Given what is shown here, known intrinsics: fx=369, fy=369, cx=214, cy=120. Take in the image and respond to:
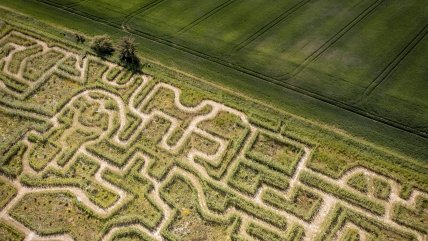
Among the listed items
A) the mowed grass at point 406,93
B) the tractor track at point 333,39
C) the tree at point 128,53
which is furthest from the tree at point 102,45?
the mowed grass at point 406,93

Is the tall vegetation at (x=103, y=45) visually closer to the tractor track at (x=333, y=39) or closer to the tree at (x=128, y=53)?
the tree at (x=128, y=53)

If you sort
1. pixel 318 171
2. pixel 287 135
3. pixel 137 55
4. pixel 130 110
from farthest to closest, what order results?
1. pixel 137 55
2. pixel 130 110
3. pixel 287 135
4. pixel 318 171

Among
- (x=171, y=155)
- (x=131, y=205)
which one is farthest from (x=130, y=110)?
(x=131, y=205)

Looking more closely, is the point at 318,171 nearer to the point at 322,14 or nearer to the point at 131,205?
the point at 131,205

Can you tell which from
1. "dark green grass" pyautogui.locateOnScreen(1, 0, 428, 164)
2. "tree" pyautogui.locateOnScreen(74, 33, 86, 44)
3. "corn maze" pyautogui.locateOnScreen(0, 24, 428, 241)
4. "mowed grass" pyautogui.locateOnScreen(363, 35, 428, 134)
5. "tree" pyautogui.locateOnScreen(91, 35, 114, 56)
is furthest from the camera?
"tree" pyautogui.locateOnScreen(74, 33, 86, 44)

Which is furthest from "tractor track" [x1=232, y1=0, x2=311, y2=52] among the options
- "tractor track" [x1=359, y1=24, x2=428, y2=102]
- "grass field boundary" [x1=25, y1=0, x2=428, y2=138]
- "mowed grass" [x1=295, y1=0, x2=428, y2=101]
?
"tractor track" [x1=359, y1=24, x2=428, y2=102]

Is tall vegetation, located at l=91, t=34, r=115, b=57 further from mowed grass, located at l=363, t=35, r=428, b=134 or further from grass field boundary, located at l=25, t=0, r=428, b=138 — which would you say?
mowed grass, located at l=363, t=35, r=428, b=134
